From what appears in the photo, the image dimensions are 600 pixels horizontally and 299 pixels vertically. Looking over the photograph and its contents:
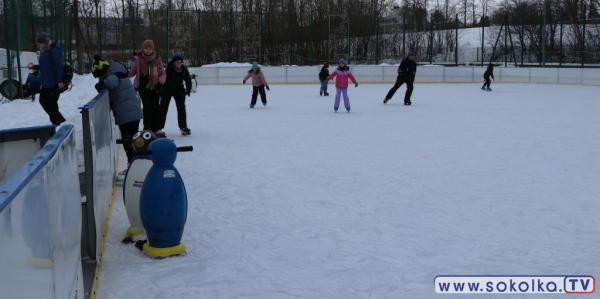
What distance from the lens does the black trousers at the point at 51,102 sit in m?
8.56

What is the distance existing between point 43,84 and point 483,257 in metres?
6.70

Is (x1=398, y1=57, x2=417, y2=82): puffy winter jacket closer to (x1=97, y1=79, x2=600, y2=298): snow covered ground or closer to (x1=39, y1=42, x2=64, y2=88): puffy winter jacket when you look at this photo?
(x1=97, y1=79, x2=600, y2=298): snow covered ground

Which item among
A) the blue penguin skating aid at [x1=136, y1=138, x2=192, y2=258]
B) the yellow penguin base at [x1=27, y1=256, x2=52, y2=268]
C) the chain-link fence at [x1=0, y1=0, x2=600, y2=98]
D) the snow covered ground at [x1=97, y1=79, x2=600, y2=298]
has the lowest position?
the snow covered ground at [x1=97, y1=79, x2=600, y2=298]

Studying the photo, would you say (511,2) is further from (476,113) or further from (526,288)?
(526,288)

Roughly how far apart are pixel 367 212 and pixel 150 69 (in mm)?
3710

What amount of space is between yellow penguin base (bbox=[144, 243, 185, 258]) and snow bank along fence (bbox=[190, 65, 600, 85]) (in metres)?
23.6

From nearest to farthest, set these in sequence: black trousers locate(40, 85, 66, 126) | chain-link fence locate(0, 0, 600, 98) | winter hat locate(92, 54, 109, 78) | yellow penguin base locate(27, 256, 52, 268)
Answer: yellow penguin base locate(27, 256, 52, 268) < winter hat locate(92, 54, 109, 78) < black trousers locate(40, 85, 66, 126) < chain-link fence locate(0, 0, 600, 98)

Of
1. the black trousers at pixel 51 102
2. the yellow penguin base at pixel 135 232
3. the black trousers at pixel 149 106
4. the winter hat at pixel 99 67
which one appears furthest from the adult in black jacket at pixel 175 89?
the yellow penguin base at pixel 135 232

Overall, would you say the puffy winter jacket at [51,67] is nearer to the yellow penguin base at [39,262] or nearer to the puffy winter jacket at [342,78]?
the puffy winter jacket at [342,78]

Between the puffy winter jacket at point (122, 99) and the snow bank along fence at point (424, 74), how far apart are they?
21.0m

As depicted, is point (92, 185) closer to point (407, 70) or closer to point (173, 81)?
point (173, 81)

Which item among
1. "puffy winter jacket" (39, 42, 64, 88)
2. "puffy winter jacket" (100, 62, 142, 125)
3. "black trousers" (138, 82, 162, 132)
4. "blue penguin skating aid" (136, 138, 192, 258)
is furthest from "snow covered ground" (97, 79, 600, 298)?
"puffy winter jacket" (39, 42, 64, 88)

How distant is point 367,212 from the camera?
5070mm

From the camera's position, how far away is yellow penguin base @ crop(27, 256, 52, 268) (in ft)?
5.54
